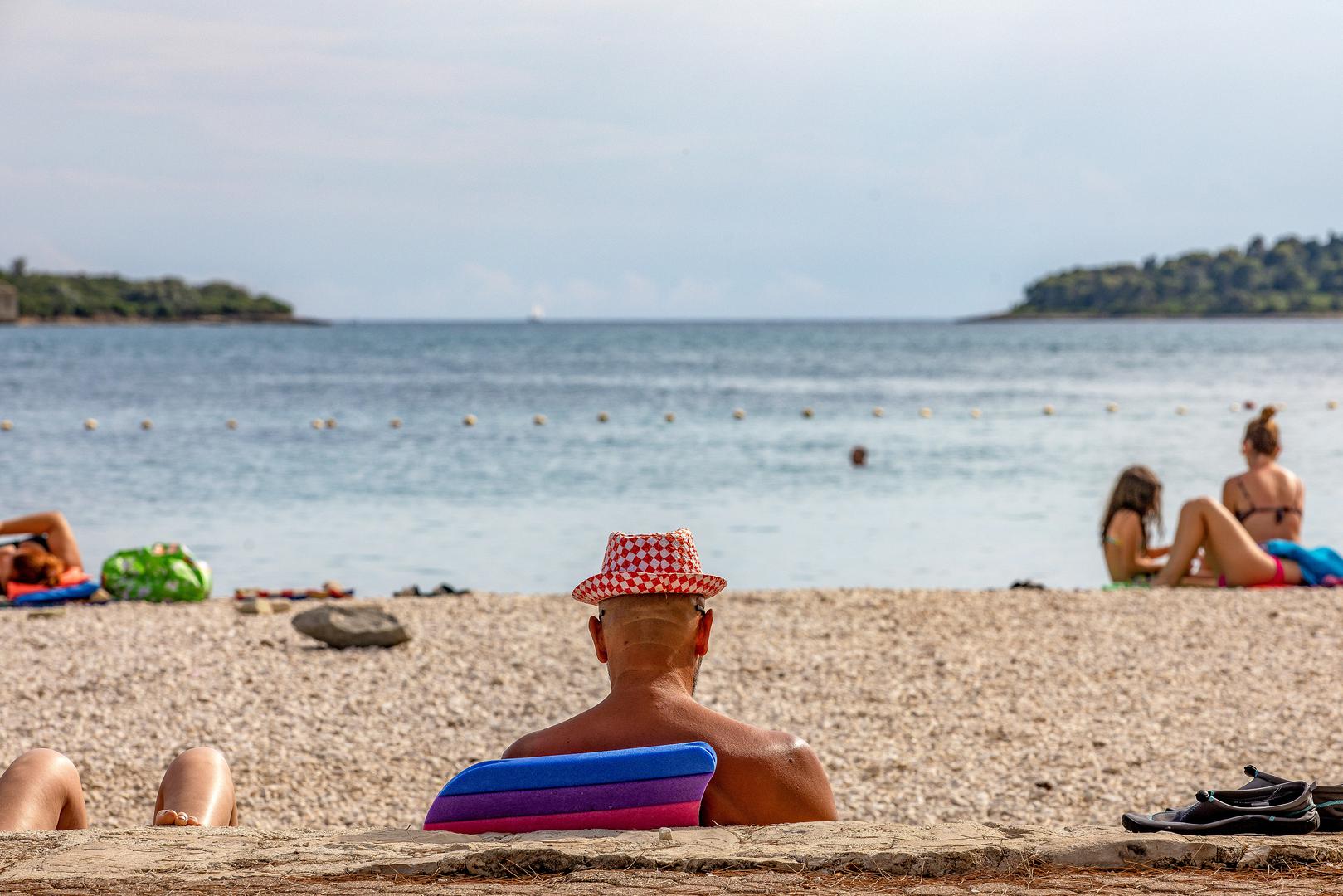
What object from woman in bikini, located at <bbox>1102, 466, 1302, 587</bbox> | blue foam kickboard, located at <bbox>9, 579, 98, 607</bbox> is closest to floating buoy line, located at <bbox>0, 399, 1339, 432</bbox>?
blue foam kickboard, located at <bbox>9, 579, 98, 607</bbox>

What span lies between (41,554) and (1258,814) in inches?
366

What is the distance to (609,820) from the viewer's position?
2756 millimetres

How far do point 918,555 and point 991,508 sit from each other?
3.29 metres

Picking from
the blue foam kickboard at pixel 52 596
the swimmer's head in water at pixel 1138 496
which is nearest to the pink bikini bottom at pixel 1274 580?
the swimmer's head in water at pixel 1138 496

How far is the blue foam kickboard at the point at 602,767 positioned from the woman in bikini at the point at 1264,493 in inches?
331

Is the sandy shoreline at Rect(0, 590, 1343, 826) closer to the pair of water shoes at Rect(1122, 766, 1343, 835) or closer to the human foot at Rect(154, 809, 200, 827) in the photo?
the human foot at Rect(154, 809, 200, 827)

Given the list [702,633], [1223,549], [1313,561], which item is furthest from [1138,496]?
[702,633]

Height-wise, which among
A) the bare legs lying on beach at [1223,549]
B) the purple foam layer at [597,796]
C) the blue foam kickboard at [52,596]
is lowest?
the blue foam kickboard at [52,596]

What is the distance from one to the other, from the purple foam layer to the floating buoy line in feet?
83.7

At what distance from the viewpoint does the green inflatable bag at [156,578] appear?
9.69 m

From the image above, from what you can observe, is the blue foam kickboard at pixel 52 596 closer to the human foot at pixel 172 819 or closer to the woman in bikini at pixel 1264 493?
the human foot at pixel 172 819

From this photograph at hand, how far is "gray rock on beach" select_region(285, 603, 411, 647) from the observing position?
7.61 meters

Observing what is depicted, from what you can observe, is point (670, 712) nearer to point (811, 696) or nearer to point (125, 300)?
point (811, 696)

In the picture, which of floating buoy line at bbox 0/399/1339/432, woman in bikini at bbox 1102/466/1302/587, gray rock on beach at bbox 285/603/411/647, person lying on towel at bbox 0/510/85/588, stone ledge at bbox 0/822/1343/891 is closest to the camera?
stone ledge at bbox 0/822/1343/891
